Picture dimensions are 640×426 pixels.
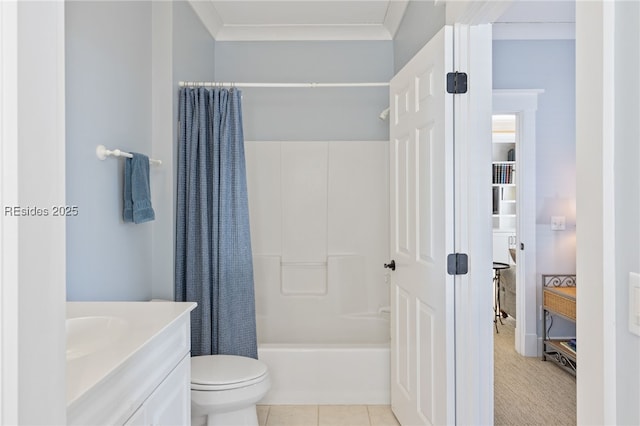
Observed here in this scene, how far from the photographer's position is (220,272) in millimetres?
2723

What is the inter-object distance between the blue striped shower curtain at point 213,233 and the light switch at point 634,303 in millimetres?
2130

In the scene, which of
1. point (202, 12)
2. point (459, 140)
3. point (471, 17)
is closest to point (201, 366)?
point (459, 140)

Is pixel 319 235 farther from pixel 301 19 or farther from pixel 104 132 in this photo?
pixel 104 132

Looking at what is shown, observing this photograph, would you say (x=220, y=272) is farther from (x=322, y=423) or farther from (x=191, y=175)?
(x=322, y=423)

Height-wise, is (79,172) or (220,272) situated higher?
(79,172)

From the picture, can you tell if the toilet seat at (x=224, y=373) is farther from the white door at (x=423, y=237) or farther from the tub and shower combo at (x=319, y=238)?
the tub and shower combo at (x=319, y=238)

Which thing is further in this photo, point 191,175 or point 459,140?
point 191,175

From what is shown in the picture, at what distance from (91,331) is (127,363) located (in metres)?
0.43

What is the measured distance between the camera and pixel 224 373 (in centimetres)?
223

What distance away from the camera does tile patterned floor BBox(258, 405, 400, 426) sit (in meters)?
2.67

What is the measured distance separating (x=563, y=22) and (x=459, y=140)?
2342mm

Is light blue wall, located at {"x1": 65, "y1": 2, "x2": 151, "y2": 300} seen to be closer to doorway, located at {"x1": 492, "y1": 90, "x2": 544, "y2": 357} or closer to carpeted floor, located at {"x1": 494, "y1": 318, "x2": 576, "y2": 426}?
carpeted floor, located at {"x1": 494, "y1": 318, "x2": 576, "y2": 426}
